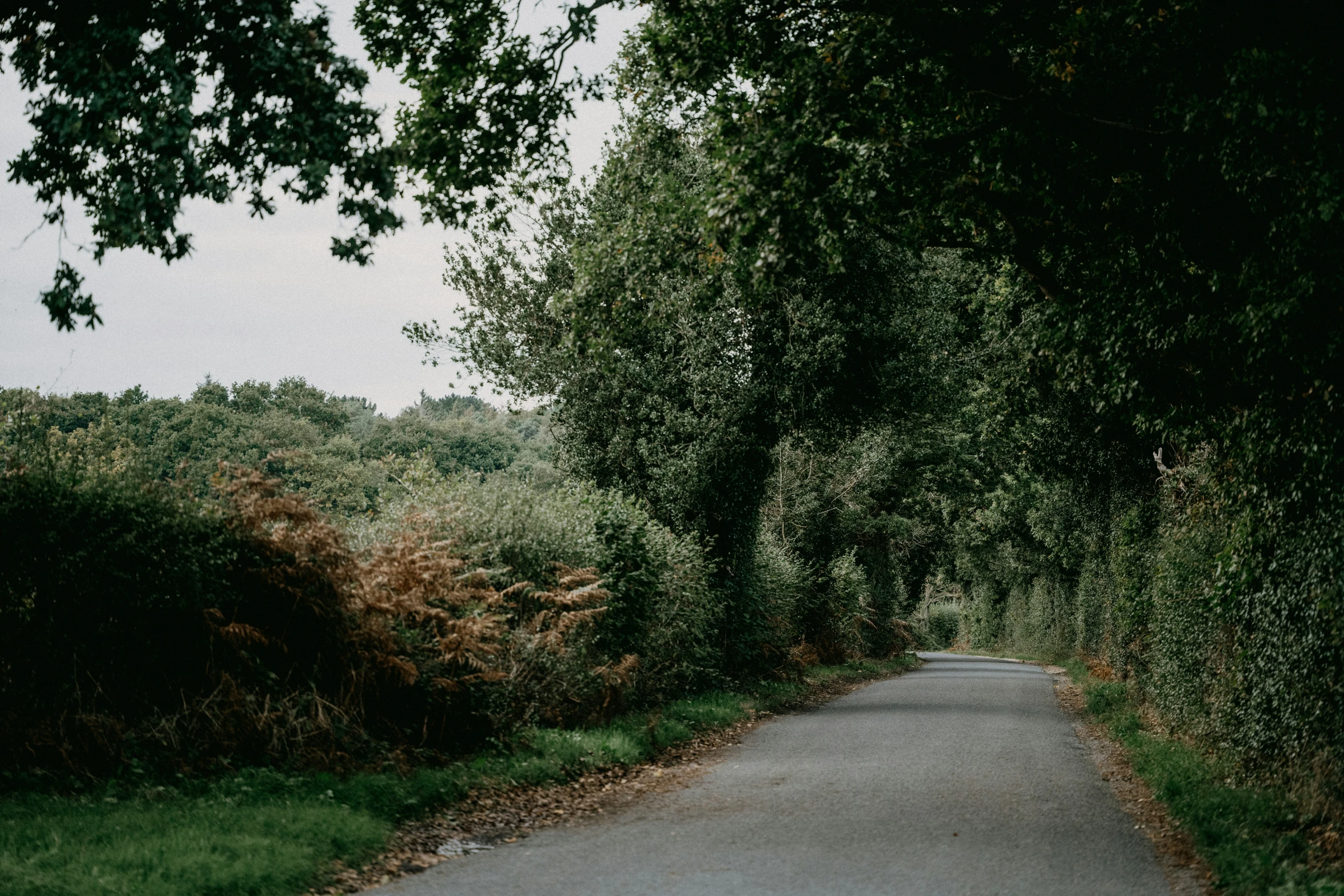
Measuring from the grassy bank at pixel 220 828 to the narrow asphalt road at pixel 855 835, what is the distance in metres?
0.79

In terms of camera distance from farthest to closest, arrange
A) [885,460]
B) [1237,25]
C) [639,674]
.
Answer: [885,460]
[639,674]
[1237,25]

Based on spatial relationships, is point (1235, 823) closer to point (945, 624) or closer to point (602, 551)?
point (602, 551)

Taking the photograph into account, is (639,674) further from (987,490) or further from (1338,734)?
(987,490)

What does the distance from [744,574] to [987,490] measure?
852 inches

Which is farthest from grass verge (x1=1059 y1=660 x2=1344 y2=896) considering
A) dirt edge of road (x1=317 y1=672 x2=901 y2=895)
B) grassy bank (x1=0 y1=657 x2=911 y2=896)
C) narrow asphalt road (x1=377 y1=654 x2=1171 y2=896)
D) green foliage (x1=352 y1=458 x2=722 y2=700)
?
green foliage (x1=352 y1=458 x2=722 y2=700)

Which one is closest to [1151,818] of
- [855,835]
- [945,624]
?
[855,835]

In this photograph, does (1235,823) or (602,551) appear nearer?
(1235,823)

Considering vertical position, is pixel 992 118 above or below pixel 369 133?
above

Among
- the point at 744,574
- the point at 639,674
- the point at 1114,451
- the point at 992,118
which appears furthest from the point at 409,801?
the point at 1114,451

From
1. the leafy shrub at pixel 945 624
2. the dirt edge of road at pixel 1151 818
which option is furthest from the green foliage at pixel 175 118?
the leafy shrub at pixel 945 624

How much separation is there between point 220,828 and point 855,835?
471 centimetres

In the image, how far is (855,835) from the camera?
833 cm

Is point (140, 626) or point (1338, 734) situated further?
point (140, 626)

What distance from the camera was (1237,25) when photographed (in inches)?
341
